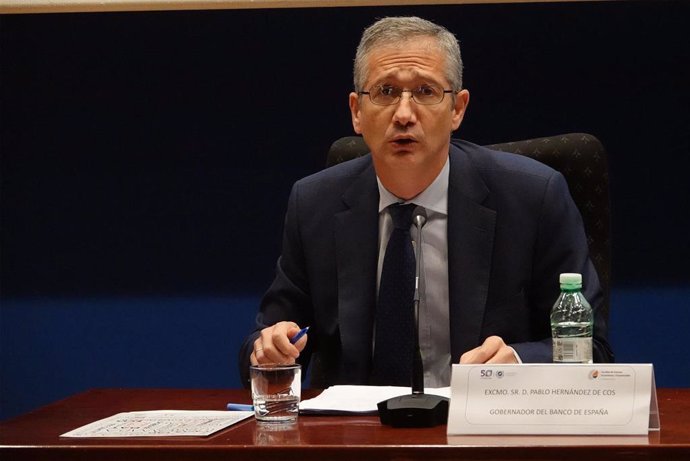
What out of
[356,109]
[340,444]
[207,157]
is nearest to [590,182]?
[356,109]

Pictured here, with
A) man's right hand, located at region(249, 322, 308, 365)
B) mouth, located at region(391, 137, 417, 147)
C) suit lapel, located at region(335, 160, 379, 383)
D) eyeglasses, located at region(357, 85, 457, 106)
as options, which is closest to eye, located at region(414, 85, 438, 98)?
eyeglasses, located at region(357, 85, 457, 106)

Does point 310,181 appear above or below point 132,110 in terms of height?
below

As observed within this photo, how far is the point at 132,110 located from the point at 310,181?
A: 3.81 ft

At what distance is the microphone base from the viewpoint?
4.74ft

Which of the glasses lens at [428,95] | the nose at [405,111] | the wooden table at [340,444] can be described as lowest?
the wooden table at [340,444]

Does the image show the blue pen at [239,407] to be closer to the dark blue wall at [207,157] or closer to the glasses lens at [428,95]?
the glasses lens at [428,95]

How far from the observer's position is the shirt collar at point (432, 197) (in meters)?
2.24

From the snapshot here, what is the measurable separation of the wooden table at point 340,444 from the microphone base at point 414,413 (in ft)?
0.06

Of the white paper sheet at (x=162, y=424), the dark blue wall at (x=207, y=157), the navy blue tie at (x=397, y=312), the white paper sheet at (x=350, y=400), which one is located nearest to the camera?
the white paper sheet at (x=162, y=424)

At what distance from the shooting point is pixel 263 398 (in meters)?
1.53

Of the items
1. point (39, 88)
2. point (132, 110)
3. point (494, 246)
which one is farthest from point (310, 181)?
point (39, 88)

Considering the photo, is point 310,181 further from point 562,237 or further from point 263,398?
point 263,398

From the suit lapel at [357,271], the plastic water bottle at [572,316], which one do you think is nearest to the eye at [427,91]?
the suit lapel at [357,271]

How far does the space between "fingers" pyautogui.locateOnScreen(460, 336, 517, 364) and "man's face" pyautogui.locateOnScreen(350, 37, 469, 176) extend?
560mm
